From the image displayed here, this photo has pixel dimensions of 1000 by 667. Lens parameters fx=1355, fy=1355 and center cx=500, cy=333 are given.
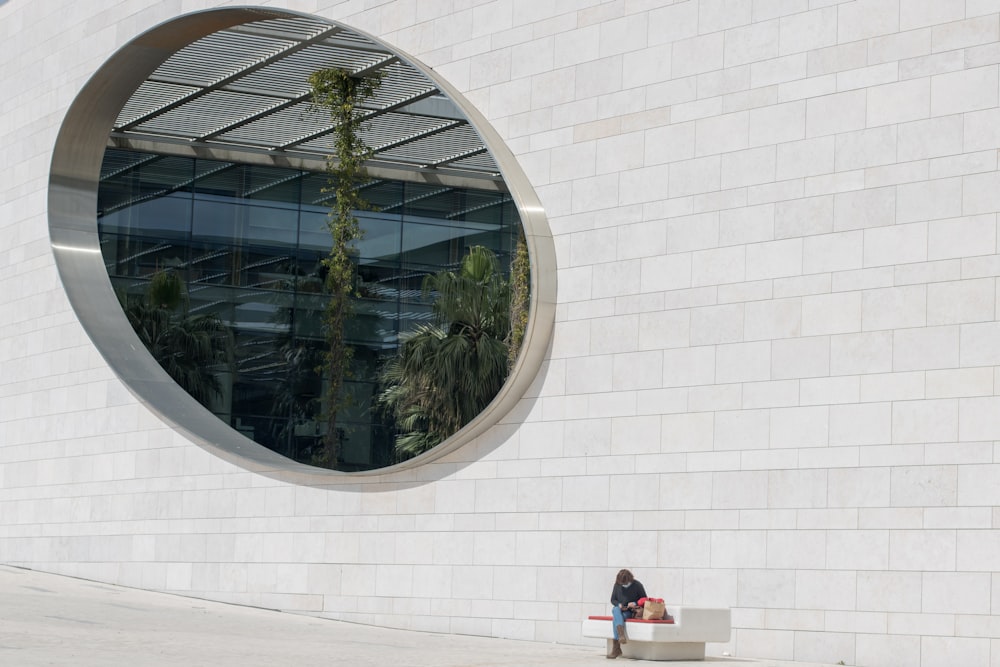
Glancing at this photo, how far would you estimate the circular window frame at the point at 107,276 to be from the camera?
1326 cm

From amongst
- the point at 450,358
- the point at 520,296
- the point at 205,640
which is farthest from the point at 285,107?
the point at 205,640

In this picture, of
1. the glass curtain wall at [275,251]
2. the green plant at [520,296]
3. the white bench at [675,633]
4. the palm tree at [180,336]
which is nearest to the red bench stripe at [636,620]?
the white bench at [675,633]

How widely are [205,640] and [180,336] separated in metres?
15.7

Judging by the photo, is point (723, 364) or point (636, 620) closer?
point (636, 620)

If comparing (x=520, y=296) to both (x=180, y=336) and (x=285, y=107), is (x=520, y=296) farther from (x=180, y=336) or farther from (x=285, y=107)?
(x=180, y=336)

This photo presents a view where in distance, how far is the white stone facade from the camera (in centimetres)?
1083

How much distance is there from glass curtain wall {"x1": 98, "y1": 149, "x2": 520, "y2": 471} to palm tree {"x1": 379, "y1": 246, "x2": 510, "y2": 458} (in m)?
0.58

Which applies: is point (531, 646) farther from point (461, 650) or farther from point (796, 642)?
point (796, 642)

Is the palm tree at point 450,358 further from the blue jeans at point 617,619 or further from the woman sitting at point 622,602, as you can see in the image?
the blue jeans at point 617,619

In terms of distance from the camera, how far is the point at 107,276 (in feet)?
57.2

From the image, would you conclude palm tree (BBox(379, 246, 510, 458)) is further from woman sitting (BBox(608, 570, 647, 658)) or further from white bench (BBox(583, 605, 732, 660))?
white bench (BBox(583, 605, 732, 660))

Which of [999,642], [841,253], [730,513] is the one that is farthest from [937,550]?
[841,253]

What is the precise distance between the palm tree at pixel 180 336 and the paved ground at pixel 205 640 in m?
11.0

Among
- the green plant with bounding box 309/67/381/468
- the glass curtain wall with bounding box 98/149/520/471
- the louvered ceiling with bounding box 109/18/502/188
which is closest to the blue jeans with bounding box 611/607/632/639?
the louvered ceiling with bounding box 109/18/502/188
